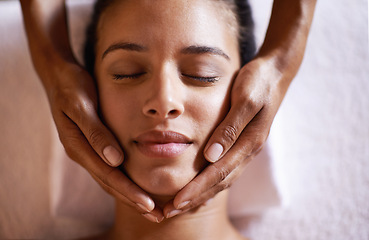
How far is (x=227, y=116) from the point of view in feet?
2.70

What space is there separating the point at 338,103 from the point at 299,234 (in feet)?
1.54

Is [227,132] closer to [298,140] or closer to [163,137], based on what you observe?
[163,137]

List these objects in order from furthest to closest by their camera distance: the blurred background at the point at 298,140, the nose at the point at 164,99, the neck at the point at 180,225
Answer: the blurred background at the point at 298,140, the neck at the point at 180,225, the nose at the point at 164,99

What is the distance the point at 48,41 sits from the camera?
3.41 ft

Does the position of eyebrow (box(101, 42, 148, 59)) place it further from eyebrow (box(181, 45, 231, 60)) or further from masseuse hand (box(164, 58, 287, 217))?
masseuse hand (box(164, 58, 287, 217))

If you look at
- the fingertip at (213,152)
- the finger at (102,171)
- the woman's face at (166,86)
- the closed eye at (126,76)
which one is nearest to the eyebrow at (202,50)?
the woman's face at (166,86)

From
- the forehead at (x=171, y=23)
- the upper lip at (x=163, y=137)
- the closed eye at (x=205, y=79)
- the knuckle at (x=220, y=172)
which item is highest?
the forehead at (x=171, y=23)

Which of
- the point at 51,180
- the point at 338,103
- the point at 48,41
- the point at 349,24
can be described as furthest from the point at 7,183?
the point at 349,24

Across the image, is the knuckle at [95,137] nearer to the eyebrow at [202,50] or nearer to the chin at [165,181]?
the chin at [165,181]

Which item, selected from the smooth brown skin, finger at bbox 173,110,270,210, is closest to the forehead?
the smooth brown skin

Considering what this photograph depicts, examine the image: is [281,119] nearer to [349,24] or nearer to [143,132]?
[349,24]

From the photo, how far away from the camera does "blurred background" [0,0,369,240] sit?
1.16 m

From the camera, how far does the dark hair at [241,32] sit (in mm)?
989

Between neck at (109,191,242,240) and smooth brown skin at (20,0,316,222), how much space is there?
0.10 meters
